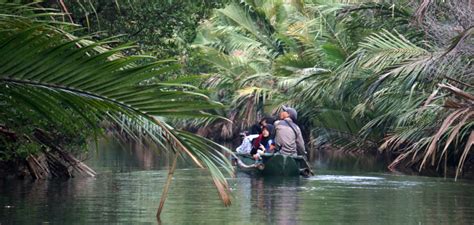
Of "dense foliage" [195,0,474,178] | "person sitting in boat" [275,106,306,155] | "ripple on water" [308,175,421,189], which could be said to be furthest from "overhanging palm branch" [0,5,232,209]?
"person sitting in boat" [275,106,306,155]

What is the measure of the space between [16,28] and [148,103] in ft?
4.28

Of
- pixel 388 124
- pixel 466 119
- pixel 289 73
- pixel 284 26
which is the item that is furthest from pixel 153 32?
pixel 284 26

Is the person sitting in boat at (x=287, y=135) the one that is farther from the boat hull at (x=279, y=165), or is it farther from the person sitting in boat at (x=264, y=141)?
the person sitting in boat at (x=264, y=141)

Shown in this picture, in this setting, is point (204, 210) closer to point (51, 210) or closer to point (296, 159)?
point (51, 210)

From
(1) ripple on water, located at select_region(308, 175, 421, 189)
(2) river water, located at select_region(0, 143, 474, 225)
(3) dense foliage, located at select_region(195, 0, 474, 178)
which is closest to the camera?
(2) river water, located at select_region(0, 143, 474, 225)

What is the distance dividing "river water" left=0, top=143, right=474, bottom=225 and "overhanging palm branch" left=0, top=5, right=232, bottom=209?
70.1 inches

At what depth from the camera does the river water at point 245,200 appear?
46.4 feet

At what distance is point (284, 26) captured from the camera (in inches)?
1809

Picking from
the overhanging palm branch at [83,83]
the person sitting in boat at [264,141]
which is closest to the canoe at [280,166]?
the person sitting in boat at [264,141]

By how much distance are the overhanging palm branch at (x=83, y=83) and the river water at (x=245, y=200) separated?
1.78m

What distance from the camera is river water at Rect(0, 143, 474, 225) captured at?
1413cm

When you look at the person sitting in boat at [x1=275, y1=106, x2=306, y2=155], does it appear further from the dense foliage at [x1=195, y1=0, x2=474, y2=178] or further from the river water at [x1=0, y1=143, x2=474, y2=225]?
the dense foliage at [x1=195, y1=0, x2=474, y2=178]

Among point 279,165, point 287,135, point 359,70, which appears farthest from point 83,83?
point 359,70

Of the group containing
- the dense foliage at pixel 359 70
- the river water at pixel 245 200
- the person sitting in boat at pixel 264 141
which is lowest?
the river water at pixel 245 200
